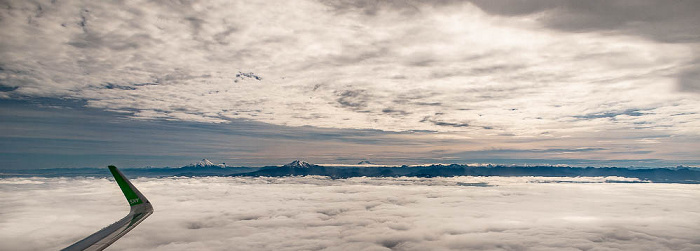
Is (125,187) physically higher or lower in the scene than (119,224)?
higher

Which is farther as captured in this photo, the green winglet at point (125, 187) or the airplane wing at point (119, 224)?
the green winglet at point (125, 187)

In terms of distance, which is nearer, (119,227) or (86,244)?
(86,244)

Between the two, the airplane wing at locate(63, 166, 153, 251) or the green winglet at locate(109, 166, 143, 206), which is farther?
the green winglet at locate(109, 166, 143, 206)

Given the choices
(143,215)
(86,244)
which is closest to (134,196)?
(143,215)

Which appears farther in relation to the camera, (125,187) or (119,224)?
(125,187)

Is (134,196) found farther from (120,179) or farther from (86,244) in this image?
(86,244)
